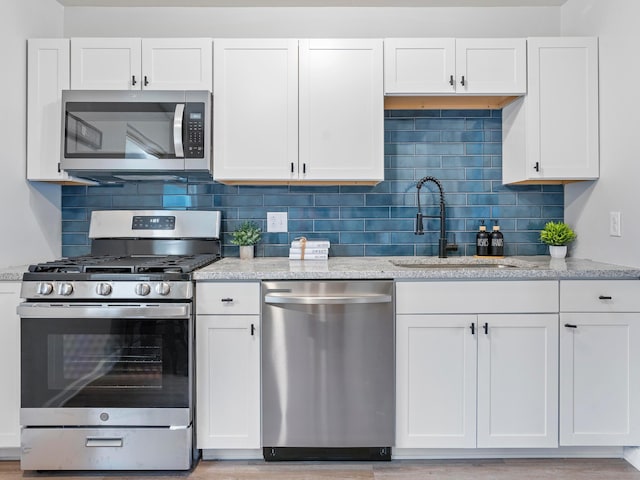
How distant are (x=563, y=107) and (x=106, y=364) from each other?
2.57 metres

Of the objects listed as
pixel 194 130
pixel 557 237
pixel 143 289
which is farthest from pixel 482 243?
pixel 143 289

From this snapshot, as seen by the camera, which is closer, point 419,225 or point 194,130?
point 194,130

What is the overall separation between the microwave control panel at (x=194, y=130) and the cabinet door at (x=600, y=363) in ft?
6.31

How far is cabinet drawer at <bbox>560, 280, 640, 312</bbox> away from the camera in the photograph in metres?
2.03

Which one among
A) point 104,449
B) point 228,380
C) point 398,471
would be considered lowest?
point 398,471

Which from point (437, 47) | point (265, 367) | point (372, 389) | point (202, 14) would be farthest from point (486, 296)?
point (202, 14)

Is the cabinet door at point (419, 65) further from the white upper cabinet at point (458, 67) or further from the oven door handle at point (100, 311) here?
the oven door handle at point (100, 311)

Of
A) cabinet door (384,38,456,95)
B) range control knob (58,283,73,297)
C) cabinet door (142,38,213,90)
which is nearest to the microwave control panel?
cabinet door (142,38,213,90)

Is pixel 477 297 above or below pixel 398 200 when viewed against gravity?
below

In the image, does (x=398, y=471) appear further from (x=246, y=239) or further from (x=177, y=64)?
(x=177, y=64)

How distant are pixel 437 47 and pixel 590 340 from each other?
1.62 metres

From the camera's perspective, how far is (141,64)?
2371 millimetres

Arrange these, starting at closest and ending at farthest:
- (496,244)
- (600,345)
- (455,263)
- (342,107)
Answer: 1. (600,345)
2. (342,107)
3. (455,263)
4. (496,244)

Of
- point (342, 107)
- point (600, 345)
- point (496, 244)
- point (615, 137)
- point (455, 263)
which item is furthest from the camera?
point (496, 244)
